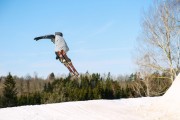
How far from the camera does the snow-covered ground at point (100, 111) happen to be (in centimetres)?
1109

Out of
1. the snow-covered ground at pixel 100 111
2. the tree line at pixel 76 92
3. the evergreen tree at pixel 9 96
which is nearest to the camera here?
the snow-covered ground at pixel 100 111

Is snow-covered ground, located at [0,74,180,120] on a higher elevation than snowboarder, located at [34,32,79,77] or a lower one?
lower

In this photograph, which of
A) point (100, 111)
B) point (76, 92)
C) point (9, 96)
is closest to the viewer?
point (100, 111)

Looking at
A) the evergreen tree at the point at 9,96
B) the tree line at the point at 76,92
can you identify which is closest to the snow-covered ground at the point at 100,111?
the tree line at the point at 76,92

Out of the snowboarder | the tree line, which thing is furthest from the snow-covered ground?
the tree line

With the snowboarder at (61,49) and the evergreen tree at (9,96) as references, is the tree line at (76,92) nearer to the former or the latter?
the evergreen tree at (9,96)

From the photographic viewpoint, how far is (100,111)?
39.3ft

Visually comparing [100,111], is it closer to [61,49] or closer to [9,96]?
[61,49]

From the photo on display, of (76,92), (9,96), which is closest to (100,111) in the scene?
(76,92)

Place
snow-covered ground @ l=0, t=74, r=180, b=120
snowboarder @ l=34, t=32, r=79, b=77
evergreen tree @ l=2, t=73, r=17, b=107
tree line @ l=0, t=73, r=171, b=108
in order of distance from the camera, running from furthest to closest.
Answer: evergreen tree @ l=2, t=73, r=17, b=107, tree line @ l=0, t=73, r=171, b=108, snowboarder @ l=34, t=32, r=79, b=77, snow-covered ground @ l=0, t=74, r=180, b=120

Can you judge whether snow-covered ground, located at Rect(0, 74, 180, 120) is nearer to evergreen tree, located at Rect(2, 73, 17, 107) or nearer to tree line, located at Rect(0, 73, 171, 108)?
tree line, located at Rect(0, 73, 171, 108)

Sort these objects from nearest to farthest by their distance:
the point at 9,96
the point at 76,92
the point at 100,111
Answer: the point at 100,111
the point at 76,92
the point at 9,96

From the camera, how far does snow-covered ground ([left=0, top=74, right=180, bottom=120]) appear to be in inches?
437

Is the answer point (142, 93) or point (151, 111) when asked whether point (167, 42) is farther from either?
point (142, 93)
